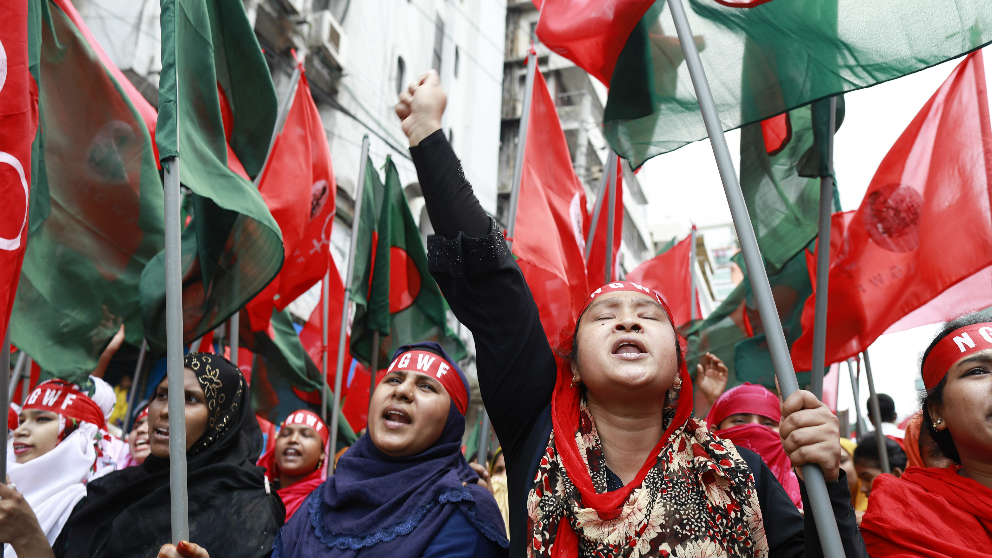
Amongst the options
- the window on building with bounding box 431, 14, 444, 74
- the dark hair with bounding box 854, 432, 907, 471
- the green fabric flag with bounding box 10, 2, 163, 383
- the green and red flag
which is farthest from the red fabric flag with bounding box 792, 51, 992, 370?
the window on building with bounding box 431, 14, 444, 74

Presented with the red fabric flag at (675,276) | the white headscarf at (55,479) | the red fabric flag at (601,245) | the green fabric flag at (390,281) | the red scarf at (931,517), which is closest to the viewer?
the red scarf at (931,517)

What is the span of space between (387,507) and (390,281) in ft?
11.1

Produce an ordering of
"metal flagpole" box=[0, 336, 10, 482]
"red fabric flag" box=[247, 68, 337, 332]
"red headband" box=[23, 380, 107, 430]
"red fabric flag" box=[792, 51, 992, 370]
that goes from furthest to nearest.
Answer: "red fabric flag" box=[247, 68, 337, 332] → "red headband" box=[23, 380, 107, 430] → "red fabric flag" box=[792, 51, 992, 370] → "metal flagpole" box=[0, 336, 10, 482]

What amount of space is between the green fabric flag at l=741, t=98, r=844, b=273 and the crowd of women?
4.11 ft

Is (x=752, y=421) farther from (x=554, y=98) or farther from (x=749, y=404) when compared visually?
(x=554, y=98)

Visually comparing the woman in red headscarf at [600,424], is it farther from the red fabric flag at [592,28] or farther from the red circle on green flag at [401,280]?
the red circle on green flag at [401,280]

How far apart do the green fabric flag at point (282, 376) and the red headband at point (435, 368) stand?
3.00m

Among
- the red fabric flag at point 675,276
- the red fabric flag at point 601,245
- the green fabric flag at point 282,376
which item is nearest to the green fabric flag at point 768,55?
the red fabric flag at point 601,245

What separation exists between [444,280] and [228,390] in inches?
53.1

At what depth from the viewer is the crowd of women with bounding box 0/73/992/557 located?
1549mm

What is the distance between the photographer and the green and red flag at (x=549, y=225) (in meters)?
4.02

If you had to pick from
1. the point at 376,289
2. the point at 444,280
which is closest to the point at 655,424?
the point at 444,280

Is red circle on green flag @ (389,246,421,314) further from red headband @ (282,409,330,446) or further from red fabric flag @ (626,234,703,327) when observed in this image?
red fabric flag @ (626,234,703,327)

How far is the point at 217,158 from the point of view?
263 cm
